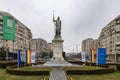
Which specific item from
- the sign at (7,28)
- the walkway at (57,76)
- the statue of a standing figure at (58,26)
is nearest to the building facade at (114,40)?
the statue of a standing figure at (58,26)

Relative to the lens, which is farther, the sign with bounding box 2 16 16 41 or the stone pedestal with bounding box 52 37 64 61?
the stone pedestal with bounding box 52 37 64 61

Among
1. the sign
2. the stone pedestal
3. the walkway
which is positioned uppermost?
the sign

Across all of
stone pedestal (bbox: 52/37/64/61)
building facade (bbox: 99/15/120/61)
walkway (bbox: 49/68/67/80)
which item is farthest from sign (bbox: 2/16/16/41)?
building facade (bbox: 99/15/120/61)

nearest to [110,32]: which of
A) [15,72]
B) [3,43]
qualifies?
[3,43]

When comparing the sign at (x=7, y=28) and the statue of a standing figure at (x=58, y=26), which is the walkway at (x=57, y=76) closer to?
the sign at (x=7, y=28)

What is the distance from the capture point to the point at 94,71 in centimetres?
4122

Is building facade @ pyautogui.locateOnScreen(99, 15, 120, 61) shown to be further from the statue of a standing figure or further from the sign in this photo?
the sign

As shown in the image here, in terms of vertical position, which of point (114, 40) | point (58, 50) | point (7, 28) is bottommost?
point (58, 50)

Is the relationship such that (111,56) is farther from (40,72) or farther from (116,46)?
(40,72)

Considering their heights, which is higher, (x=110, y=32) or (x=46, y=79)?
(x=110, y=32)

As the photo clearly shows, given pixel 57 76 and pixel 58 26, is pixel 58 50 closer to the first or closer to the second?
pixel 58 26

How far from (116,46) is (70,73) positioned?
365 feet

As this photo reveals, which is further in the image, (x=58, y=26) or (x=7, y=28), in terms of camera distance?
(x=58, y=26)

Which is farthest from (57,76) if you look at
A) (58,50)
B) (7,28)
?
(58,50)
